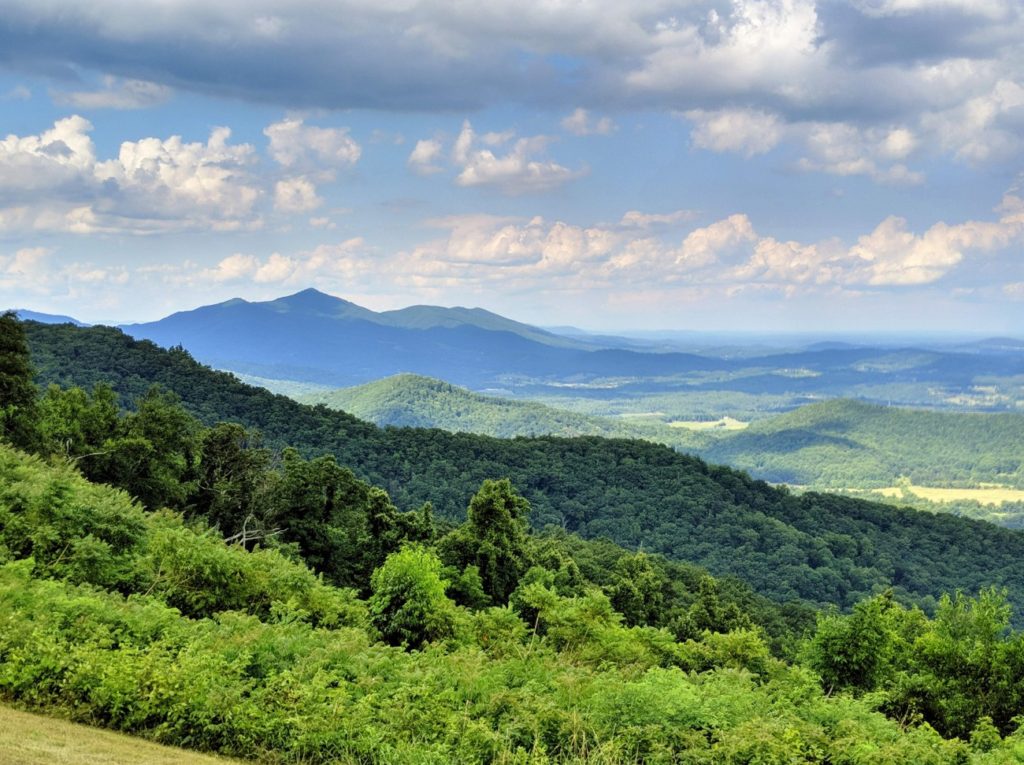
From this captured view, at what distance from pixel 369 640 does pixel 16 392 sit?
2671cm

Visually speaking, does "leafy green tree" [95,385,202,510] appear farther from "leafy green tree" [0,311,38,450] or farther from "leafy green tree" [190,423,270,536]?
"leafy green tree" [0,311,38,450]

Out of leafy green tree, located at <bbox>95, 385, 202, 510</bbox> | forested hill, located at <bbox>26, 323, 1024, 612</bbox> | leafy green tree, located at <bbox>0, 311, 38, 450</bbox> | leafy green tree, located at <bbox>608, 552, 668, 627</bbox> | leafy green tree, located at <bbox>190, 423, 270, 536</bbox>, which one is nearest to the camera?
leafy green tree, located at <bbox>0, 311, 38, 450</bbox>

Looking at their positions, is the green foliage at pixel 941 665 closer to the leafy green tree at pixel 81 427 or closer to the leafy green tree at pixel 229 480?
the leafy green tree at pixel 229 480

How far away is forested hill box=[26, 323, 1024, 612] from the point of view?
4146 inches

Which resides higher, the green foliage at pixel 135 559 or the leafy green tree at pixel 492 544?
the green foliage at pixel 135 559

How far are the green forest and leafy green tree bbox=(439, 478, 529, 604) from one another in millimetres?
129

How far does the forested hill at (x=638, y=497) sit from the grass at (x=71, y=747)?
8791 cm

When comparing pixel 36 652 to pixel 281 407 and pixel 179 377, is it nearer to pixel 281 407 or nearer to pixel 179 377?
pixel 281 407

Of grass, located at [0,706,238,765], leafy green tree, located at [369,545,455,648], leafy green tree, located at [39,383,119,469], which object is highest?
leafy green tree, located at [39,383,119,469]

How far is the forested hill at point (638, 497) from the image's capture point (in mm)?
105312

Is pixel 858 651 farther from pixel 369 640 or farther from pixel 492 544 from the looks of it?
pixel 369 640

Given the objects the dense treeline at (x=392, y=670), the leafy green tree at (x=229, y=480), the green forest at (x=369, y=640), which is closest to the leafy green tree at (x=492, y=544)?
the green forest at (x=369, y=640)

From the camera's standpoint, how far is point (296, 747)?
14633 millimetres

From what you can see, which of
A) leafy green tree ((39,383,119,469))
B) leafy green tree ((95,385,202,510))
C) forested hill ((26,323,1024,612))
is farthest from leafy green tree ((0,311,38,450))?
forested hill ((26,323,1024,612))
